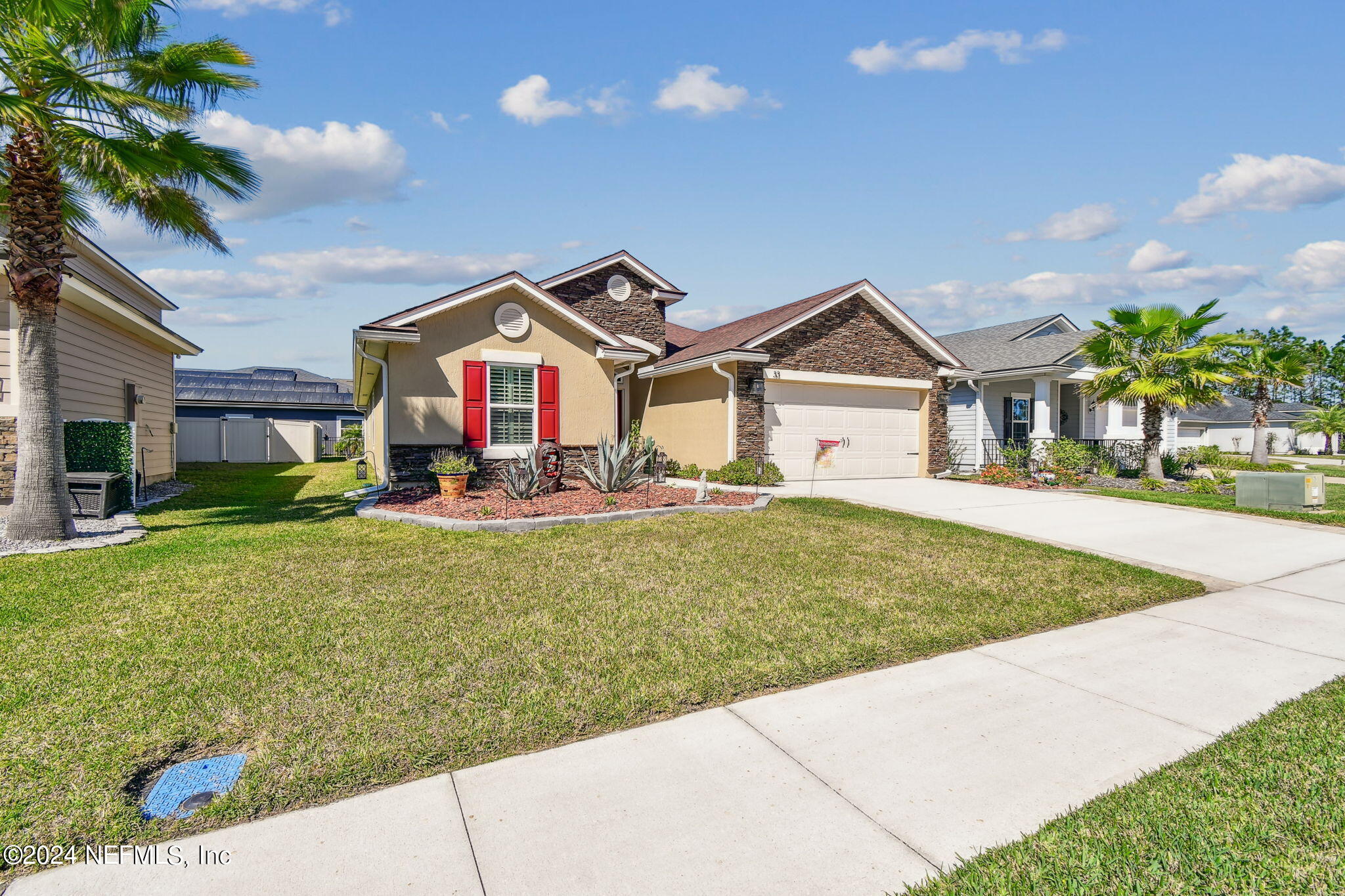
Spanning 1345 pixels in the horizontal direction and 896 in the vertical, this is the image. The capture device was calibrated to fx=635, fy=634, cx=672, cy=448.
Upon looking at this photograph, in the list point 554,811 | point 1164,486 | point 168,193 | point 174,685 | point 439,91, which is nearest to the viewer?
point 554,811

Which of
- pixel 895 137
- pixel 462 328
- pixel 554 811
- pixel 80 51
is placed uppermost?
pixel 895 137

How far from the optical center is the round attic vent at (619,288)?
1689 cm

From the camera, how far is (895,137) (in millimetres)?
12359

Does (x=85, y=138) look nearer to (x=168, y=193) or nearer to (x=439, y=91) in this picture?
(x=168, y=193)

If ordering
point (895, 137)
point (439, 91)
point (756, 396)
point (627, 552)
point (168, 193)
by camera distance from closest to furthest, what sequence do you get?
1. point (627, 552)
2. point (168, 193)
3. point (439, 91)
4. point (895, 137)
5. point (756, 396)

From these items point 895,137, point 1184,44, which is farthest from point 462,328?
point 1184,44

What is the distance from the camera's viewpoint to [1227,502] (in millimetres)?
11992

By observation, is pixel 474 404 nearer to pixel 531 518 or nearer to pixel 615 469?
pixel 615 469

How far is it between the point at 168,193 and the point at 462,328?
4.49 metres

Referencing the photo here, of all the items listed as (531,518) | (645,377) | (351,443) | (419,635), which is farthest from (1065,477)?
(351,443)

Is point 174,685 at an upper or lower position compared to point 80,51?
lower

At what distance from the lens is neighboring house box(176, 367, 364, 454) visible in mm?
25672

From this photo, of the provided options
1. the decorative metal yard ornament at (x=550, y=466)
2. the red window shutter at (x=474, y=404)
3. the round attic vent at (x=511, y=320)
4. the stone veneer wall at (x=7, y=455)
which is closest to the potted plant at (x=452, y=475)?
the red window shutter at (x=474, y=404)

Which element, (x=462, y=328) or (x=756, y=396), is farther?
(x=756, y=396)
